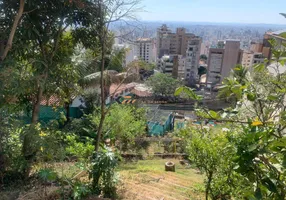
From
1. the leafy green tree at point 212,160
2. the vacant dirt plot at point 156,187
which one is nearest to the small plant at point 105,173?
the vacant dirt plot at point 156,187

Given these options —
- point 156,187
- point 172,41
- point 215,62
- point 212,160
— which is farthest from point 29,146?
point 172,41

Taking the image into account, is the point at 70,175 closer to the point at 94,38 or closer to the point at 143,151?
the point at 94,38

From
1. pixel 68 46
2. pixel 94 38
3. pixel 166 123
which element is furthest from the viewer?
pixel 166 123

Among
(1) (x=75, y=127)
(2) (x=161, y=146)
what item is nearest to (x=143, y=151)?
(2) (x=161, y=146)

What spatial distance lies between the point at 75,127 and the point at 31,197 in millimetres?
4860

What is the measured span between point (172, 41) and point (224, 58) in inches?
728

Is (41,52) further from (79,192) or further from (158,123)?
(158,123)

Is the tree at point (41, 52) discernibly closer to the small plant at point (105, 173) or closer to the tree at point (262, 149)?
the small plant at point (105, 173)

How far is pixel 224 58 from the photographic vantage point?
35656mm

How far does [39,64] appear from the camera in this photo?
3283 millimetres

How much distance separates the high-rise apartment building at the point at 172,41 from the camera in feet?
165

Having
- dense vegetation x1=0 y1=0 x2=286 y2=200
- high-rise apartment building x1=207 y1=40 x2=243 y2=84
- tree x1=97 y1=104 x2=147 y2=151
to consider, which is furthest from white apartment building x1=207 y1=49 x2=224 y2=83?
dense vegetation x1=0 y1=0 x2=286 y2=200

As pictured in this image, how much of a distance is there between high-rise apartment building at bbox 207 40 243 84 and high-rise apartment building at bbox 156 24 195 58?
14.4m

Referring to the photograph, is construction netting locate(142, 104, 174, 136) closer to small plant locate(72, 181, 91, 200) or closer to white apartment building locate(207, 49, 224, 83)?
small plant locate(72, 181, 91, 200)
